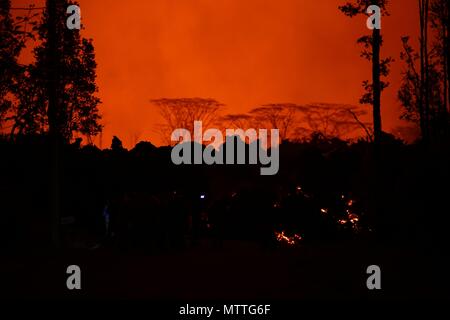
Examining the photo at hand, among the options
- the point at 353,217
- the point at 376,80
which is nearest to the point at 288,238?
the point at 353,217

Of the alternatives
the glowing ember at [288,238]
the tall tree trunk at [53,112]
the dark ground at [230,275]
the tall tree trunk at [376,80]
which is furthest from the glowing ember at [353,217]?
the tall tree trunk at [53,112]

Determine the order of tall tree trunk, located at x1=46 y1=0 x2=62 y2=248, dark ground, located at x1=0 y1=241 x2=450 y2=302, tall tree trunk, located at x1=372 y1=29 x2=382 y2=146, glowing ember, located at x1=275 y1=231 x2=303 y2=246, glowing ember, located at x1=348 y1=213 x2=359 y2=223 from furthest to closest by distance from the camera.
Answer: glowing ember, located at x1=348 y1=213 x2=359 y2=223
glowing ember, located at x1=275 y1=231 x2=303 y2=246
tall tree trunk, located at x1=372 y1=29 x2=382 y2=146
tall tree trunk, located at x1=46 y1=0 x2=62 y2=248
dark ground, located at x1=0 y1=241 x2=450 y2=302

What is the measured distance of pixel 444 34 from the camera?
34438mm

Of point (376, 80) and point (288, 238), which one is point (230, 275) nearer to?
point (376, 80)

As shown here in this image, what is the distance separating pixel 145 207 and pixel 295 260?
4848mm

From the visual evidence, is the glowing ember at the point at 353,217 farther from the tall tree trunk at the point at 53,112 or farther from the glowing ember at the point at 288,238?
the tall tree trunk at the point at 53,112

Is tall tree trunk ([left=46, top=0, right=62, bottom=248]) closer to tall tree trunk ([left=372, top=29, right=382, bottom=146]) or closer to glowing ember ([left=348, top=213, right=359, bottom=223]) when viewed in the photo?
tall tree trunk ([left=372, top=29, right=382, bottom=146])

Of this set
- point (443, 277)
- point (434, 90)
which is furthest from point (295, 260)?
point (434, 90)

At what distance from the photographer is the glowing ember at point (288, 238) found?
89.7ft

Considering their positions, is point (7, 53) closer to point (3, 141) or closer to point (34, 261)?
point (3, 141)

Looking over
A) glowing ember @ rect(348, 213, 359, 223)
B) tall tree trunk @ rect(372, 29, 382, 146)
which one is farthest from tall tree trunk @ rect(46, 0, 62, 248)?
glowing ember @ rect(348, 213, 359, 223)

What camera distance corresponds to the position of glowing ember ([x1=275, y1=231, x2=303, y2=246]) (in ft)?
89.7

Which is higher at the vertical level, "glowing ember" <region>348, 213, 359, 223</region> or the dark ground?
"glowing ember" <region>348, 213, 359, 223</region>

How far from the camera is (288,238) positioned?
27.7 meters
